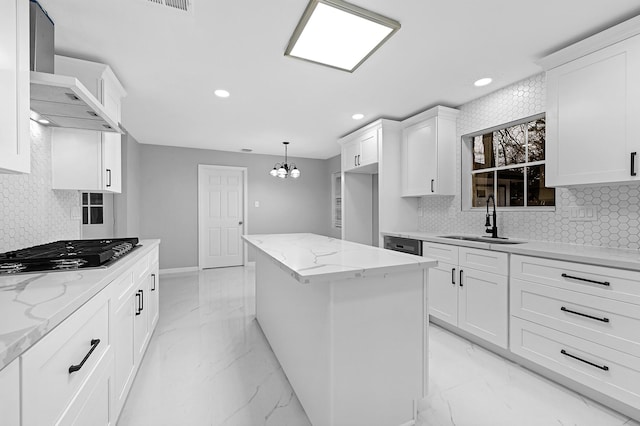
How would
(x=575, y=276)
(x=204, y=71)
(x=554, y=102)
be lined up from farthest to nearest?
(x=204, y=71), (x=554, y=102), (x=575, y=276)

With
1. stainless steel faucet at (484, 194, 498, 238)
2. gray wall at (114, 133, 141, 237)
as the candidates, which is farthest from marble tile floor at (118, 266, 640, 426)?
gray wall at (114, 133, 141, 237)

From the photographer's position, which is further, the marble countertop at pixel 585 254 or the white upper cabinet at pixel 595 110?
the white upper cabinet at pixel 595 110

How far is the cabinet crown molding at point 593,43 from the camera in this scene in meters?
1.74

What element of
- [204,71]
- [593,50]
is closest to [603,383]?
[593,50]

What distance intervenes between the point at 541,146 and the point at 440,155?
0.92m

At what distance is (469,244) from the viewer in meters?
2.46

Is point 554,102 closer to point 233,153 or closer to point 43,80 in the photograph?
point 43,80

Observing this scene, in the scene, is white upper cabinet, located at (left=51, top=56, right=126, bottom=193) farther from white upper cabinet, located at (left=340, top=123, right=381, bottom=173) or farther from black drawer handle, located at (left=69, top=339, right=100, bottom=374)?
white upper cabinet, located at (left=340, top=123, right=381, bottom=173)

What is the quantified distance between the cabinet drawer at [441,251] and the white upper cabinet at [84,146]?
3.11 m

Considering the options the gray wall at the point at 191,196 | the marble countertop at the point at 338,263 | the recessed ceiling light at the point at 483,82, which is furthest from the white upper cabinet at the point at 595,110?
the gray wall at the point at 191,196

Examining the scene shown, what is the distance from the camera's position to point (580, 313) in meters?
1.77

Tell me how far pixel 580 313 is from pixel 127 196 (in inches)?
211

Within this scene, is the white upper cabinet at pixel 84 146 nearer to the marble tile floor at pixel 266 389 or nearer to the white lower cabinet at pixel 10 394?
the marble tile floor at pixel 266 389

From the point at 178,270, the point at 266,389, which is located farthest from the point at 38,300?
the point at 178,270
